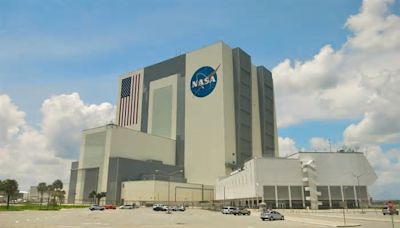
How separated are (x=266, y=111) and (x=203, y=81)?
37.3 metres

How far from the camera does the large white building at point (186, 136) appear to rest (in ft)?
459

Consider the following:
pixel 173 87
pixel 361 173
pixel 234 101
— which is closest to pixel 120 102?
pixel 173 87

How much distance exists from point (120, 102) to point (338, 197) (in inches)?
4595

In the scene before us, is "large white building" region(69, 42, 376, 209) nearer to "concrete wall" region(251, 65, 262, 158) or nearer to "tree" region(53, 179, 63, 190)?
"concrete wall" region(251, 65, 262, 158)

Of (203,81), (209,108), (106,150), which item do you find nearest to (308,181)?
(209,108)

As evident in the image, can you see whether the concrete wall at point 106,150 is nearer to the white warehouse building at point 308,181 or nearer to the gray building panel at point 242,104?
the gray building panel at point 242,104

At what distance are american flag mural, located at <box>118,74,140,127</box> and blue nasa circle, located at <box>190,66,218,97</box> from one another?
36994mm

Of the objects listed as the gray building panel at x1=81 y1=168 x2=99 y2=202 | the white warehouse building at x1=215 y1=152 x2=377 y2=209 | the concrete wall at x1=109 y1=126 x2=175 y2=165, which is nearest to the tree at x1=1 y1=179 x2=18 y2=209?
the concrete wall at x1=109 y1=126 x2=175 y2=165

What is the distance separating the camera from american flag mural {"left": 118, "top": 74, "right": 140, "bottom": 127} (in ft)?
590

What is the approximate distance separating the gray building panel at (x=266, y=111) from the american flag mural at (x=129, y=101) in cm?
5893

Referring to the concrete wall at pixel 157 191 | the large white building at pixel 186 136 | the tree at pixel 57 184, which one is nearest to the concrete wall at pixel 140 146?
the large white building at pixel 186 136

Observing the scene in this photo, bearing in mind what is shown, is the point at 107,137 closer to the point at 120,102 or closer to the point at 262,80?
the point at 120,102

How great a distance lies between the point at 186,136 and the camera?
154875 millimetres

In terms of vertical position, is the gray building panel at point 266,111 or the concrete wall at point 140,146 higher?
the gray building panel at point 266,111
